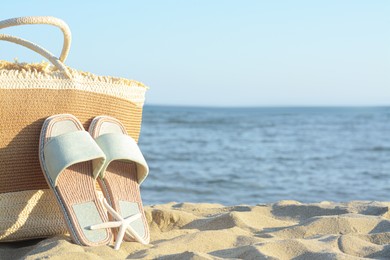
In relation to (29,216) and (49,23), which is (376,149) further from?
(29,216)

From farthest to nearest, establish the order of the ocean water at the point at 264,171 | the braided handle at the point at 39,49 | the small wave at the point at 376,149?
the small wave at the point at 376,149, the ocean water at the point at 264,171, the braided handle at the point at 39,49

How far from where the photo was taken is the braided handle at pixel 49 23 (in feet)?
9.09

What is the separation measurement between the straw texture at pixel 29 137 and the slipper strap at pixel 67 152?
0.16 metres

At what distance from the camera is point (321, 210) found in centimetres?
339

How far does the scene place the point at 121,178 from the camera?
9.12ft

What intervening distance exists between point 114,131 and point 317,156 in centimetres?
834

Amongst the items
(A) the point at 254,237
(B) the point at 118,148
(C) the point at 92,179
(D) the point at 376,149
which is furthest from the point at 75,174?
(D) the point at 376,149

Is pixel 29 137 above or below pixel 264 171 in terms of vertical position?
above

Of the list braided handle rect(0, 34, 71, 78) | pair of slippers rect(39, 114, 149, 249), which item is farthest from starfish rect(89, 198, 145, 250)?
braided handle rect(0, 34, 71, 78)

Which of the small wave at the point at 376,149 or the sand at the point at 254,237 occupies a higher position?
the sand at the point at 254,237

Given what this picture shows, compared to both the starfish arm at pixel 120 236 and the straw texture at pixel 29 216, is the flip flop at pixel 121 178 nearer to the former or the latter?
the starfish arm at pixel 120 236

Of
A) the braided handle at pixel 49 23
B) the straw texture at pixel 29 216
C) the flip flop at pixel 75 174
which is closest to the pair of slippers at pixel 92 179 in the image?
the flip flop at pixel 75 174

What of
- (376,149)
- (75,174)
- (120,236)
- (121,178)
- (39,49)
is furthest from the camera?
(376,149)

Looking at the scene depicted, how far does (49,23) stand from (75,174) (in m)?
0.73
